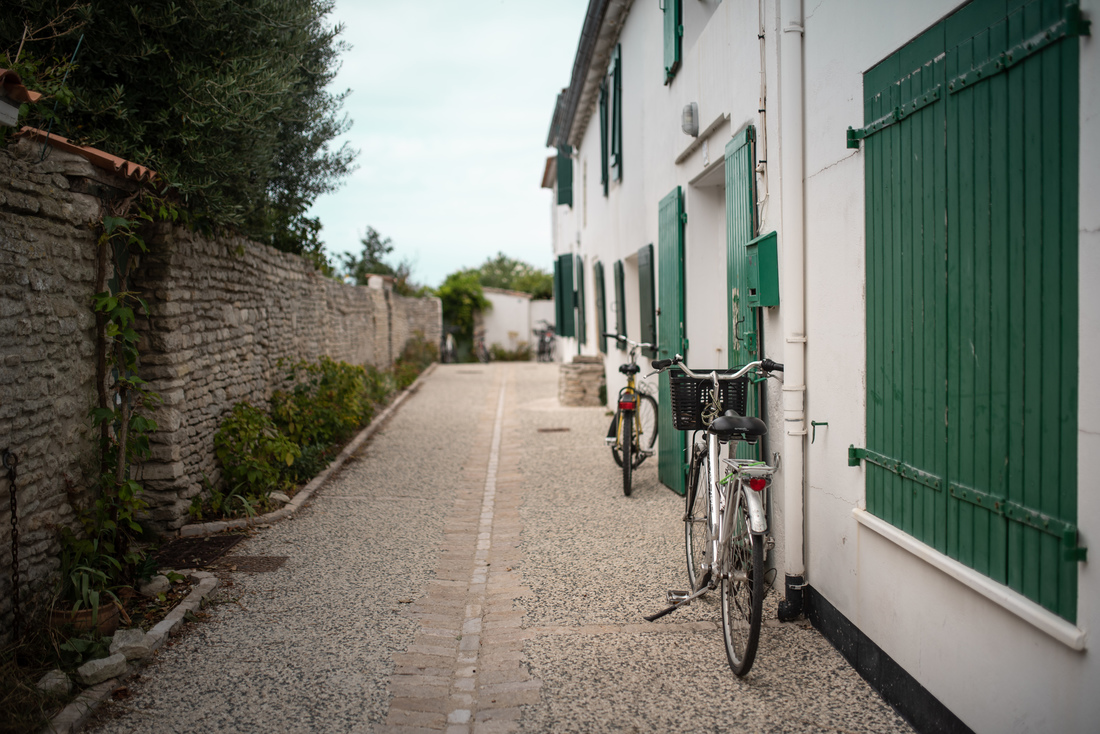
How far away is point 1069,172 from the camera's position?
192 centimetres

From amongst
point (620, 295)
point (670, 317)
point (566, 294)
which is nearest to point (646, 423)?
point (670, 317)

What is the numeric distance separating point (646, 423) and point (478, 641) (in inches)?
149

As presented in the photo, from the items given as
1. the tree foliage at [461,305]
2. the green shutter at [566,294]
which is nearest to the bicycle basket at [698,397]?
the green shutter at [566,294]

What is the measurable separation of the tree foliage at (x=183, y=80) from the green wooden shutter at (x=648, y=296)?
3587 millimetres

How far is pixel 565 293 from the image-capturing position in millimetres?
16219

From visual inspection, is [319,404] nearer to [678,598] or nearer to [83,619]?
[83,619]

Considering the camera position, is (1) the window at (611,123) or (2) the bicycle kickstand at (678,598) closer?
(2) the bicycle kickstand at (678,598)

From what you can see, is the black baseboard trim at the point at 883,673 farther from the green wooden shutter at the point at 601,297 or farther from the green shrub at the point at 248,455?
the green wooden shutter at the point at 601,297

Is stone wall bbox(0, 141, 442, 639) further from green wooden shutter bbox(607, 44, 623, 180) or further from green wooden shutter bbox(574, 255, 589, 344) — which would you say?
green wooden shutter bbox(574, 255, 589, 344)

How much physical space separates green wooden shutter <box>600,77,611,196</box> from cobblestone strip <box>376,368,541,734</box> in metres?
6.26

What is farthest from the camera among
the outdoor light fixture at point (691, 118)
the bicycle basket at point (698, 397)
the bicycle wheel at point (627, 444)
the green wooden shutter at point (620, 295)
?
the green wooden shutter at point (620, 295)

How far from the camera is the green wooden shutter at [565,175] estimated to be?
628 inches

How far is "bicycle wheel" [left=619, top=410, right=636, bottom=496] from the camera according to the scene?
251 inches

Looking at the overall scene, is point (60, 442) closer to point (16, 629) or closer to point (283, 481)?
point (16, 629)
